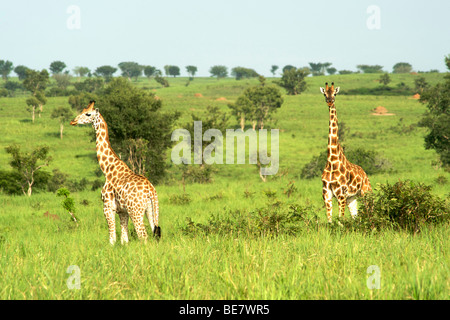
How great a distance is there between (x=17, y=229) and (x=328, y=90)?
11.1 meters

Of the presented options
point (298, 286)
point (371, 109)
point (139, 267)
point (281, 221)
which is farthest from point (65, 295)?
point (371, 109)

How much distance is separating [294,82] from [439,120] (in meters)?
84.3

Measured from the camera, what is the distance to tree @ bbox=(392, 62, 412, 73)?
18625 cm

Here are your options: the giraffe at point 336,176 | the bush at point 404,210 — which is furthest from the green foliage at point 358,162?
the bush at point 404,210

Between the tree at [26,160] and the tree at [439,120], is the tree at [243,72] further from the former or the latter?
the tree at [26,160]

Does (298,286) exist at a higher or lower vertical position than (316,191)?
higher

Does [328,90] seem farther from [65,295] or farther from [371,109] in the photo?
[371,109]

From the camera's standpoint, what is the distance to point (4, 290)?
15.6 ft

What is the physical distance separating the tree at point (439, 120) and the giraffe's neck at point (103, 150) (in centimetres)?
2681

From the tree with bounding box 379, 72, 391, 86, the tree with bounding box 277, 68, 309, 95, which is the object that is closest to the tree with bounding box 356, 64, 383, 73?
the tree with bounding box 379, 72, 391, 86

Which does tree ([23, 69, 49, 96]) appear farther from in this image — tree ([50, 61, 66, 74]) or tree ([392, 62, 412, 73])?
tree ([392, 62, 412, 73])

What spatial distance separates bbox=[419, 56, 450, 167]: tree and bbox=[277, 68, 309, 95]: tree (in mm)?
80648

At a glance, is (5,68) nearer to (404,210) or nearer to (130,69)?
(130,69)
